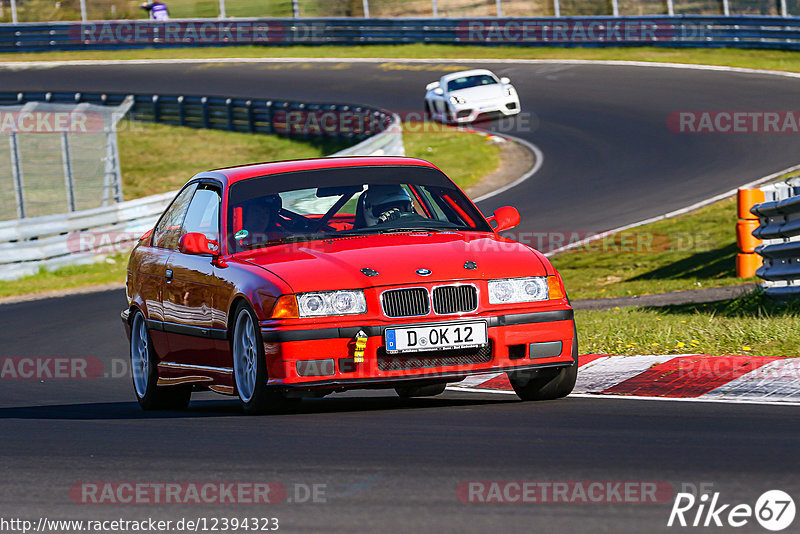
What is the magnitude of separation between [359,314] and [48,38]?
166 ft

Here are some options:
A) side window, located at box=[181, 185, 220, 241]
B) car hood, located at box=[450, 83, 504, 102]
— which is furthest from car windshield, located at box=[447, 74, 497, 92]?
side window, located at box=[181, 185, 220, 241]

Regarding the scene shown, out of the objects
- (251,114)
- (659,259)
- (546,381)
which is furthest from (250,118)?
(546,381)

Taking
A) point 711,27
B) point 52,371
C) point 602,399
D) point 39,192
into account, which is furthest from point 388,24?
point 602,399

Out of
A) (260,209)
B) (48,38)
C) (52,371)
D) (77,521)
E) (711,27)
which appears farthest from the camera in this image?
(48,38)

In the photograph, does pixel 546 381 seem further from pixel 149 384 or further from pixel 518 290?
pixel 149 384

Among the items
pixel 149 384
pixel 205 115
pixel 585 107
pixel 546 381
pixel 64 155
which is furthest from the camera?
pixel 205 115

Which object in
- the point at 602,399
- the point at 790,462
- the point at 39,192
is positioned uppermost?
the point at 790,462

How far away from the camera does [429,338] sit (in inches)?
271

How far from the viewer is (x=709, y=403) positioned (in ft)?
22.6

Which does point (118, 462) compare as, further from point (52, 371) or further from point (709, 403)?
point (52, 371)

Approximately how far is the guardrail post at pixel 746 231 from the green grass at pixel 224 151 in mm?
11445

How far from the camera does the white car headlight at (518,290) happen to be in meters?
7.08

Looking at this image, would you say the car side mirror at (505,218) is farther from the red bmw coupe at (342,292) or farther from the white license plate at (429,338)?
the white license plate at (429,338)

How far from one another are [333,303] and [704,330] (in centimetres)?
327
